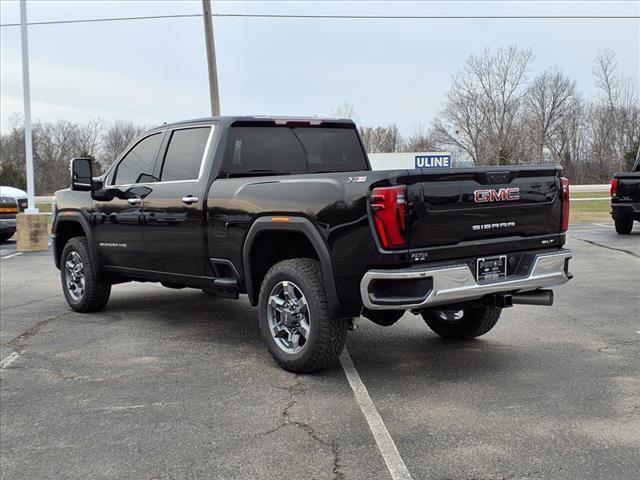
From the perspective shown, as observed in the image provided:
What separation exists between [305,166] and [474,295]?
2.46 metres

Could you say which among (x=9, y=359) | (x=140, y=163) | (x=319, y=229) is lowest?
(x=9, y=359)

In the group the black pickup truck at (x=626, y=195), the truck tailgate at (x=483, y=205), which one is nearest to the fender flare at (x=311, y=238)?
the truck tailgate at (x=483, y=205)

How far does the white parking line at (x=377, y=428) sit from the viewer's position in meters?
3.53

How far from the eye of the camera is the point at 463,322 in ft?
20.3

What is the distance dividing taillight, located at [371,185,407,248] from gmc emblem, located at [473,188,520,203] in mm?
630

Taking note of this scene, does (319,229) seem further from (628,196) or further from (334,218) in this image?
(628,196)

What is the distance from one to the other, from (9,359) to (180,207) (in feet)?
6.35

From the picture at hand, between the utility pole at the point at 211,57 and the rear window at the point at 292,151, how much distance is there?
1461cm

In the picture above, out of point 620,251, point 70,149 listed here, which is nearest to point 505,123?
point 70,149

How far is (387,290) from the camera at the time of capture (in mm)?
4629

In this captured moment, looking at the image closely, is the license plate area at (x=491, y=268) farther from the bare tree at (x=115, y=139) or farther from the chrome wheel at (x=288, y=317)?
the bare tree at (x=115, y=139)

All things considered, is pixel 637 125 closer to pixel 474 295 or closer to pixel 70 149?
pixel 70 149

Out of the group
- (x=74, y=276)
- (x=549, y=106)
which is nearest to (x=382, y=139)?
(x=549, y=106)

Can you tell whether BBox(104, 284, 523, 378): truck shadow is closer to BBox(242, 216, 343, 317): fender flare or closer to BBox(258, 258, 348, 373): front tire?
BBox(258, 258, 348, 373): front tire
